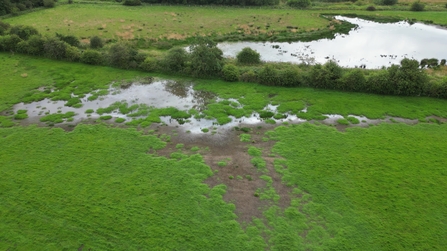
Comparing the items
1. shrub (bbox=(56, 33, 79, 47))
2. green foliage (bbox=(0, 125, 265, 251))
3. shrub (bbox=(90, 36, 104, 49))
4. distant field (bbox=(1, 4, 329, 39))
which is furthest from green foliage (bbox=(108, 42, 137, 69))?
green foliage (bbox=(0, 125, 265, 251))

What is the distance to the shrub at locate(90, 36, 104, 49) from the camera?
4519 cm

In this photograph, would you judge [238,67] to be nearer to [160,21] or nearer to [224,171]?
[224,171]

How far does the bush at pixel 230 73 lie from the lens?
36.4 m

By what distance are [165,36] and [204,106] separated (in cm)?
2639

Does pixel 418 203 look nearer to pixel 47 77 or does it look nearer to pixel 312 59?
pixel 312 59

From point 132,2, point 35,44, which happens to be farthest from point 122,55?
point 132,2

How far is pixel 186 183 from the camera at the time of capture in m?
21.9

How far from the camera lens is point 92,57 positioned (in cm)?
4097

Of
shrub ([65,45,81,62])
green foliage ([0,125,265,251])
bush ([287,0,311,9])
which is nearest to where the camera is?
green foliage ([0,125,265,251])

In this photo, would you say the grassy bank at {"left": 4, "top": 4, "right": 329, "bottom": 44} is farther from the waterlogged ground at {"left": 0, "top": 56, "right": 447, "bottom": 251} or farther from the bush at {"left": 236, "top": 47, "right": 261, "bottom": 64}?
the waterlogged ground at {"left": 0, "top": 56, "right": 447, "bottom": 251}

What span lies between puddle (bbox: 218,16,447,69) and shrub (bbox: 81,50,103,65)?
19015 millimetres

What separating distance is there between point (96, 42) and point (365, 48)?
44884 mm

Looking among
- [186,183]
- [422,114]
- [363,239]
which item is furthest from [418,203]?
[186,183]

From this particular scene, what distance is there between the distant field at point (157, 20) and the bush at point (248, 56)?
17.0 metres
